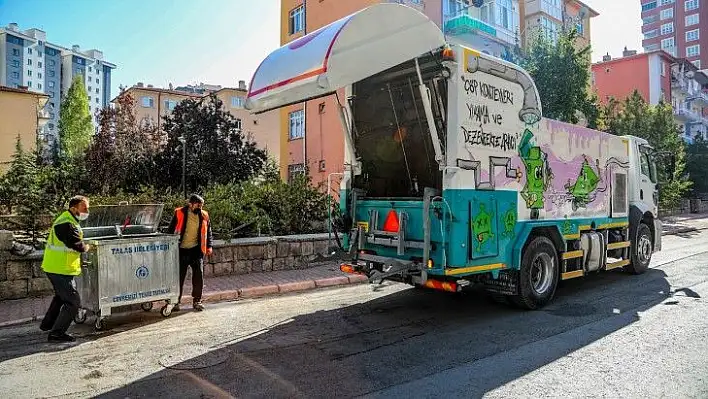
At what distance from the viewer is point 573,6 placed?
37688 mm

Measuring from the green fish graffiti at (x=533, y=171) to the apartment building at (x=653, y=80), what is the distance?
133ft

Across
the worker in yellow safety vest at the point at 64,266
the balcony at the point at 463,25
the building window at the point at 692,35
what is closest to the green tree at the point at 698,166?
the balcony at the point at 463,25

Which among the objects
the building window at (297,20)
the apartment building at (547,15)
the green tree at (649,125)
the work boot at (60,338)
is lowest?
the work boot at (60,338)

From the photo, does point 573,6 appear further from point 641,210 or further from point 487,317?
point 487,317

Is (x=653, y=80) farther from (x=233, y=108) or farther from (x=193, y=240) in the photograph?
(x=193, y=240)

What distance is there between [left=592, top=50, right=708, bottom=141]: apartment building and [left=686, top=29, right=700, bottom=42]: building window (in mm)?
37436

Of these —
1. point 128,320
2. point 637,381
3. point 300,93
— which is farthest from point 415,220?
point 128,320

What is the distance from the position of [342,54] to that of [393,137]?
84.3 inches

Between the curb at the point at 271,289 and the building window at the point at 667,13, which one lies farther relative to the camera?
the building window at the point at 667,13

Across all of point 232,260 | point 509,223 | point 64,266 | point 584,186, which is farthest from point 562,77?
point 64,266

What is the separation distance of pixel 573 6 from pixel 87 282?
40512 millimetres

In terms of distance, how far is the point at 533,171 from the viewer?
696cm

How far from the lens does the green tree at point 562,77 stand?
19312mm

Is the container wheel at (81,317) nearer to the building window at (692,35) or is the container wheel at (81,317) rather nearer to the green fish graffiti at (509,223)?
the green fish graffiti at (509,223)
